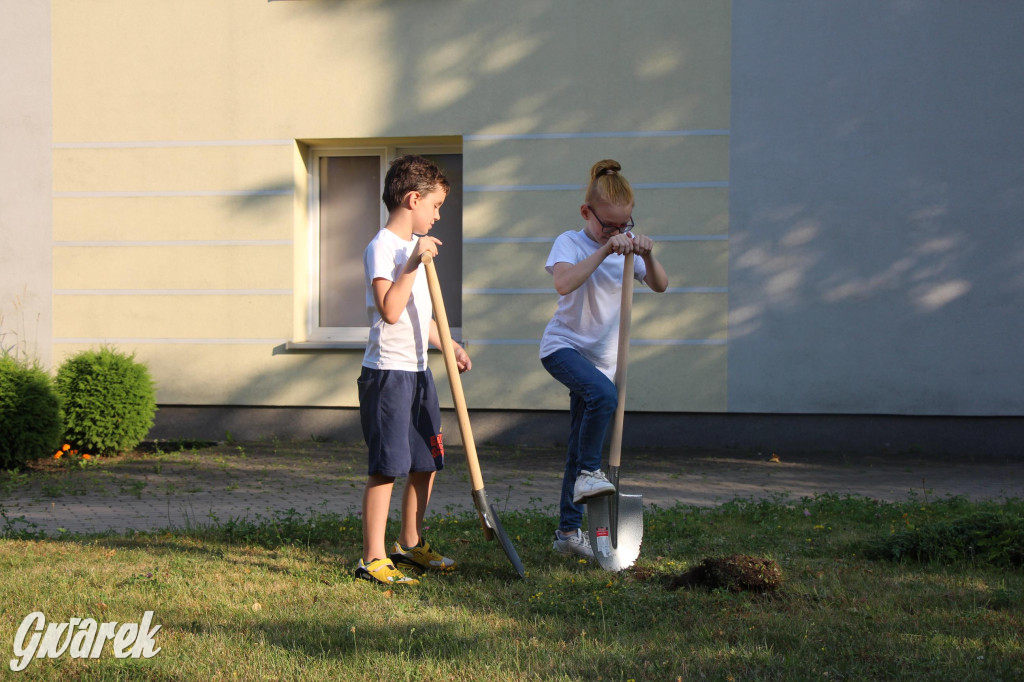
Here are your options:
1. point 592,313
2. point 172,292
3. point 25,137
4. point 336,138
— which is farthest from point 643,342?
point 25,137

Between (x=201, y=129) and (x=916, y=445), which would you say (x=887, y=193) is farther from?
Result: (x=201, y=129)

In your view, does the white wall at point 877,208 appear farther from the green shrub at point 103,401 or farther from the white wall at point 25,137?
the white wall at point 25,137

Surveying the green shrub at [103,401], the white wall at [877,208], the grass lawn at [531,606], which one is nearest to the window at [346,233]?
the green shrub at [103,401]

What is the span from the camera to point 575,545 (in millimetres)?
4352

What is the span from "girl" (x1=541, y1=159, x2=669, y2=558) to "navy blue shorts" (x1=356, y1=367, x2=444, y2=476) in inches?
28.4

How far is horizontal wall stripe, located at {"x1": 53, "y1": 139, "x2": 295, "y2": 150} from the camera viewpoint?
9.35 meters

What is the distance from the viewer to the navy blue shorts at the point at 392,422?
151 inches

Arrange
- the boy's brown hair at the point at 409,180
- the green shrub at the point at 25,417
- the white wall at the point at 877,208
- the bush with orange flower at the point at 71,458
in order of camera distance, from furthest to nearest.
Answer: the white wall at the point at 877,208 → the bush with orange flower at the point at 71,458 → the green shrub at the point at 25,417 → the boy's brown hair at the point at 409,180

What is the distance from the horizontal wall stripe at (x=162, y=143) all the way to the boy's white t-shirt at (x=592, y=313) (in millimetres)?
5788

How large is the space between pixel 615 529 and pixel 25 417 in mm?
5759

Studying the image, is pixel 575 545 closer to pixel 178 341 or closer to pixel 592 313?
pixel 592 313

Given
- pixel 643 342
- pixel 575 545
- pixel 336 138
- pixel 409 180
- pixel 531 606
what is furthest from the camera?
pixel 336 138

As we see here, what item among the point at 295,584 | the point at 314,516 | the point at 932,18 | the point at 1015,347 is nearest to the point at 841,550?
the point at 295,584

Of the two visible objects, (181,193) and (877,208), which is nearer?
(877,208)
